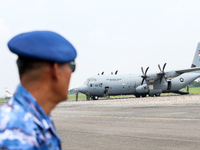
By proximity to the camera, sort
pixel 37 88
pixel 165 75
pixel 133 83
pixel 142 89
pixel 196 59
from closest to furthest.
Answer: pixel 37 88, pixel 142 89, pixel 133 83, pixel 165 75, pixel 196 59

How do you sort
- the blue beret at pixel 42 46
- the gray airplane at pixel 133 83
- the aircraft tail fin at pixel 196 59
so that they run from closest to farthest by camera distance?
the blue beret at pixel 42 46, the gray airplane at pixel 133 83, the aircraft tail fin at pixel 196 59

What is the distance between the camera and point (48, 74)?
3.93 feet

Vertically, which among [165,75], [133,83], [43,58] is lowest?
[133,83]

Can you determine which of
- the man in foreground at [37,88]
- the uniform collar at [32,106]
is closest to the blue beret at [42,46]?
the man in foreground at [37,88]

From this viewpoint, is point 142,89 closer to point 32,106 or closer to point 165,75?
point 165,75

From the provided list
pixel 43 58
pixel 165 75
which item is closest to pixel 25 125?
pixel 43 58

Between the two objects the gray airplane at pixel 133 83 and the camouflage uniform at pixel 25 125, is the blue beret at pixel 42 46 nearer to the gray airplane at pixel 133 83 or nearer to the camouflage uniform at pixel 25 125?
the camouflage uniform at pixel 25 125

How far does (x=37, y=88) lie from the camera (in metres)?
1.21

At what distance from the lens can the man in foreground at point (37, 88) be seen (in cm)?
105

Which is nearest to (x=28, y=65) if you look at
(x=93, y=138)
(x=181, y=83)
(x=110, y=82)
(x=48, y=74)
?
(x=48, y=74)

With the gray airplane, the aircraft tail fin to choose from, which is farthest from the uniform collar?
the aircraft tail fin

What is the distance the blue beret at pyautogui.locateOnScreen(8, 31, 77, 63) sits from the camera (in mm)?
1140

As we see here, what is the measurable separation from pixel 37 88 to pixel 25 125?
7.8 inches

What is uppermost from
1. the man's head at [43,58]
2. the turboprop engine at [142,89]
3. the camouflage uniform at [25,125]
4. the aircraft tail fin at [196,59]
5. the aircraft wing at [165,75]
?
the aircraft tail fin at [196,59]
